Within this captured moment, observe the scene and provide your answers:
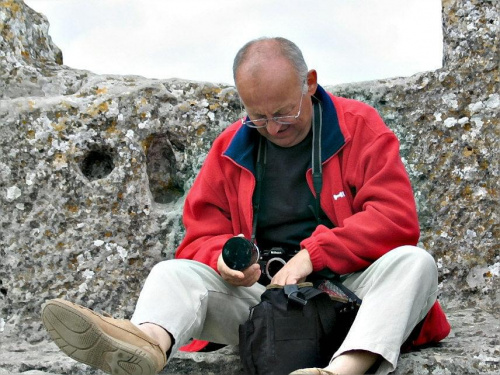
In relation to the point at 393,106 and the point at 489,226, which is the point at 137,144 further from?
the point at 489,226

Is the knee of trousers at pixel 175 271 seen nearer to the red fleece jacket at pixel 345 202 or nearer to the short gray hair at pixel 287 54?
the red fleece jacket at pixel 345 202

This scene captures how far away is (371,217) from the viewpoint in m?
3.18

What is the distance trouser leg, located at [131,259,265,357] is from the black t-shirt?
0.21 meters

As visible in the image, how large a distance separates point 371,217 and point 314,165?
12.8 inches

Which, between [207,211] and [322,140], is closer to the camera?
[322,140]

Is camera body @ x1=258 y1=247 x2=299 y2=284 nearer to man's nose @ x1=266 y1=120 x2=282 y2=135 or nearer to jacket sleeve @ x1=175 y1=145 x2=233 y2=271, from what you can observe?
jacket sleeve @ x1=175 y1=145 x2=233 y2=271

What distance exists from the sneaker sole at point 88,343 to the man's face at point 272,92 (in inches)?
39.4

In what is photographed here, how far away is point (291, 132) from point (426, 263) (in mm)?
745

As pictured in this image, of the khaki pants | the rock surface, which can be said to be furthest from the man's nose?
the rock surface

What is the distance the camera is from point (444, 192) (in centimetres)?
397

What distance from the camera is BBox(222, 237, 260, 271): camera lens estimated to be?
3090 mm

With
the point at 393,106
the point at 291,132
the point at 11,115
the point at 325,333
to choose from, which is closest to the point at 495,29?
the point at 393,106

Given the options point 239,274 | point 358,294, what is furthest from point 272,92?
point 358,294

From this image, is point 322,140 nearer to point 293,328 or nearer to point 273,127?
point 273,127
